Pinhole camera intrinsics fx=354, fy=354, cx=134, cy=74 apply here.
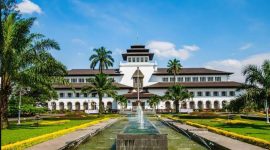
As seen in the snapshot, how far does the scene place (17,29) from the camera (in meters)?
27.6

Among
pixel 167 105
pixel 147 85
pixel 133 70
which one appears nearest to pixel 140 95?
pixel 167 105

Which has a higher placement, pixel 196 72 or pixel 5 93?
pixel 196 72

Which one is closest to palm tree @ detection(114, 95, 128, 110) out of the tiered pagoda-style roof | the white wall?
the white wall

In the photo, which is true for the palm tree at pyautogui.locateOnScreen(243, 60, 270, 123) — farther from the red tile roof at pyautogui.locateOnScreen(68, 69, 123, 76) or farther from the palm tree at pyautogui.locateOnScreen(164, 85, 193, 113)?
the red tile roof at pyautogui.locateOnScreen(68, 69, 123, 76)

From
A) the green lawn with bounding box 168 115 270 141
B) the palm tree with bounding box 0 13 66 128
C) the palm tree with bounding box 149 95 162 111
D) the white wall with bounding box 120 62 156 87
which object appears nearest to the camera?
the green lawn with bounding box 168 115 270 141

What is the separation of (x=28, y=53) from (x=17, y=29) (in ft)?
7.66

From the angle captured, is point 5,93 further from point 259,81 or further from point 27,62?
point 259,81

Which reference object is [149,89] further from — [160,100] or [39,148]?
[39,148]

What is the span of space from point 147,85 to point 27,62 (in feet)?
231

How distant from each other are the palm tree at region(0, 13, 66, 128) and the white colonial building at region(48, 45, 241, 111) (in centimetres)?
5926

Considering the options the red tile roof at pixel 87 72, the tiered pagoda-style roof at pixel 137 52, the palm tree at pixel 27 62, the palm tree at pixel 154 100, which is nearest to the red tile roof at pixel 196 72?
the tiered pagoda-style roof at pixel 137 52

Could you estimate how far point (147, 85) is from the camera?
98.2 metres

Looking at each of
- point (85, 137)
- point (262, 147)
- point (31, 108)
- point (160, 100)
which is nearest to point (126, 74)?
point (160, 100)

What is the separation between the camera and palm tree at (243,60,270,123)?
2959 centimetres
